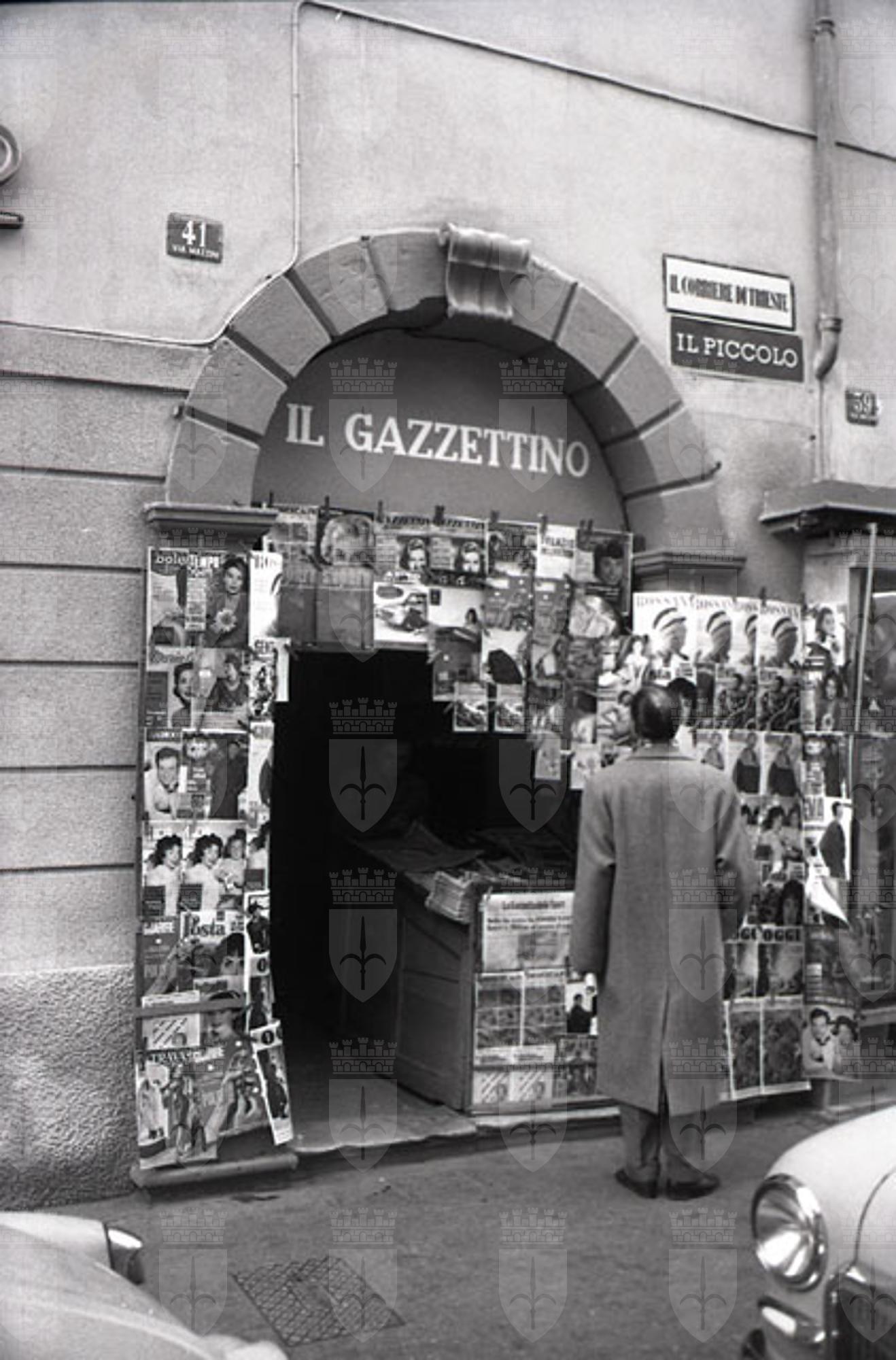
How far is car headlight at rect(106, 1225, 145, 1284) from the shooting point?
2865 millimetres

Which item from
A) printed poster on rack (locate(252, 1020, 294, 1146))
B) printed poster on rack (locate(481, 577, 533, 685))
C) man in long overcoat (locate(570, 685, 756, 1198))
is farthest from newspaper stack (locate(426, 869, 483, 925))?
printed poster on rack (locate(252, 1020, 294, 1146))

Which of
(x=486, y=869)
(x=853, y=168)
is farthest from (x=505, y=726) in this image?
(x=853, y=168)

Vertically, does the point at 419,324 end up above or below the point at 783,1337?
above

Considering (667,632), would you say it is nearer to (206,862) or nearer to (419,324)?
(419,324)

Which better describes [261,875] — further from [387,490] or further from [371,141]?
[371,141]

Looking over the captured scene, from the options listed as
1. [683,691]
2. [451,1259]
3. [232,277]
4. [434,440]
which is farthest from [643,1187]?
[232,277]

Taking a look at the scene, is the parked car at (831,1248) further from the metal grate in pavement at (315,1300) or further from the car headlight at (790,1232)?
the metal grate in pavement at (315,1300)

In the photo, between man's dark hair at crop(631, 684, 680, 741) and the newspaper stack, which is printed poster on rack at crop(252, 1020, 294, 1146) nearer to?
the newspaper stack

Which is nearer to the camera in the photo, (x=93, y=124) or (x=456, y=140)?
(x=93, y=124)

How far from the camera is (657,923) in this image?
5.10 metres

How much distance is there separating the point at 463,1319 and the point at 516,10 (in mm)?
5538

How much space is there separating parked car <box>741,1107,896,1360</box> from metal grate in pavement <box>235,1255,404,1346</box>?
1.59m

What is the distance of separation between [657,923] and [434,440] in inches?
98.6

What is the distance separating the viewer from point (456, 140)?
6.02 m
